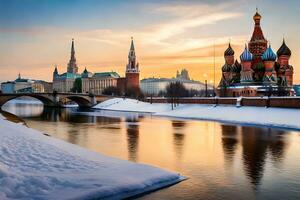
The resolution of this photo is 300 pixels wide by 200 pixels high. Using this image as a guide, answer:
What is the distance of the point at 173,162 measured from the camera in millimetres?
16172

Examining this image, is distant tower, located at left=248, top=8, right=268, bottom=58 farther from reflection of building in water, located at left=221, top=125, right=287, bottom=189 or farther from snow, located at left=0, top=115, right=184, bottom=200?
snow, located at left=0, top=115, right=184, bottom=200

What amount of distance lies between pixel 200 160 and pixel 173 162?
136 cm

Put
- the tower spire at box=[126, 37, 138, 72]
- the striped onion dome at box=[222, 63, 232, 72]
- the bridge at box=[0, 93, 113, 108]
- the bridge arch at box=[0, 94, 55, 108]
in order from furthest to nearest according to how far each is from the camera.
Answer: the tower spire at box=[126, 37, 138, 72], the bridge at box=[0, 93, 113, 108], the striped onion dome at box=[222, 63, 232, 72], the bridge arch at box=[0, 94, 55, 108]

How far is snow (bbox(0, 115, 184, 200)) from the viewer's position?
31.5 ft

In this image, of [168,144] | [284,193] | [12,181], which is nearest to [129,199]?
[12,181]

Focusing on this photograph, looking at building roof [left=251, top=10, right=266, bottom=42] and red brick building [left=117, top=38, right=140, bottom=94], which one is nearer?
building roof [left=251, top=10, right=266, bottom=42]

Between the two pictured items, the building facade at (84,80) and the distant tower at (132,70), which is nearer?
the distant tower at (132,70)

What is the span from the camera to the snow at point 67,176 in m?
9.61

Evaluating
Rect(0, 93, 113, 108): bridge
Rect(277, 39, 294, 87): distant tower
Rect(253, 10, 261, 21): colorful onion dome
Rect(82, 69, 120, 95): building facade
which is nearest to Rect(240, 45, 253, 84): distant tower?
Rect(277, 39, 294, 87): distant tower

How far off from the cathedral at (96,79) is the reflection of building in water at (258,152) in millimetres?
97379

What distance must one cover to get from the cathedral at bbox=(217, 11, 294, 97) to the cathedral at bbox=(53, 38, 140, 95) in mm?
53525

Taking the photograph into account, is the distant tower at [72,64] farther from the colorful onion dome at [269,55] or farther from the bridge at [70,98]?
the colorful onion dome at [269,55]

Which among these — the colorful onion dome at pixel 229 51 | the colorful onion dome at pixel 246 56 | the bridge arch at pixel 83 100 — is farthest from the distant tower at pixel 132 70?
the colorful onion dome at pixel 246 56

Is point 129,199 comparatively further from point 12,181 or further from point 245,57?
point 245,57
